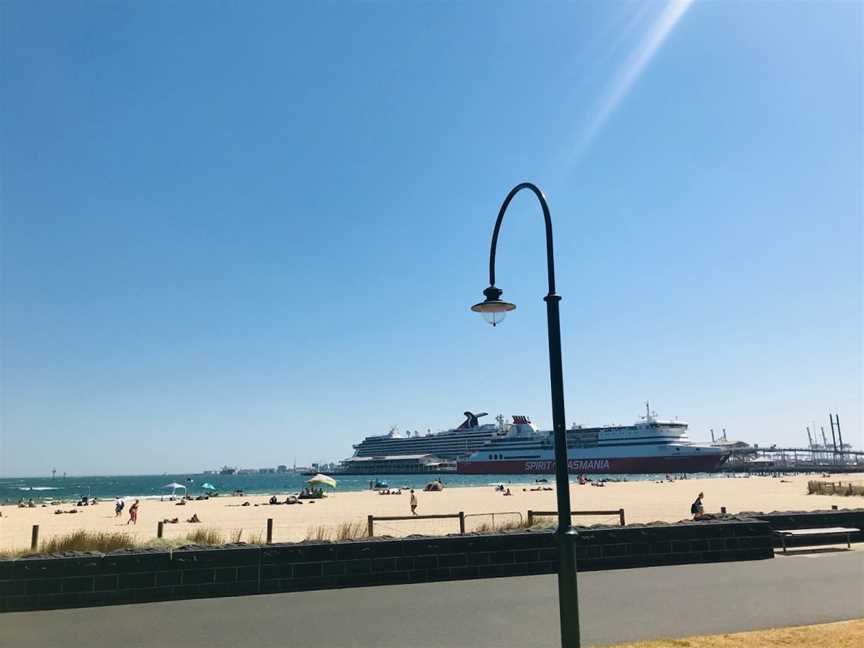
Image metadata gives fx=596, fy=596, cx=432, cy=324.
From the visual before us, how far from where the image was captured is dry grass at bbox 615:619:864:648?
5.59 m

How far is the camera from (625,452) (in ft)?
343

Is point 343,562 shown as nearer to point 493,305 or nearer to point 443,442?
point 493,305

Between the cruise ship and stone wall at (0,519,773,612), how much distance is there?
5022 inches

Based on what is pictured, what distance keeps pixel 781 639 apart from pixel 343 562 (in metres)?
5.47

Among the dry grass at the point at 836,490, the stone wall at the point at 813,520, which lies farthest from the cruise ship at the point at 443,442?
the stone wall at the point at 813,520

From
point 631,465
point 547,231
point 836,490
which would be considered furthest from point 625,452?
point 547,231

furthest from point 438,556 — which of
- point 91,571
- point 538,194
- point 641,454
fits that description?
point 641,454

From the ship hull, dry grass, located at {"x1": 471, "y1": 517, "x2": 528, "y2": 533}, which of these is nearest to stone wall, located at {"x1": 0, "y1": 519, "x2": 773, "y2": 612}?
dry grass, located at {"x1": 471, "y1": 517, "x2": 528, "y2": 533}

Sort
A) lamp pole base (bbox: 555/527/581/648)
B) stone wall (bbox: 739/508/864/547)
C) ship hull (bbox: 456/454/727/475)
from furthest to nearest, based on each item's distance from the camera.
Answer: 1. ship hull (bbox: 456/454/727/475)
2. stone wall (bbox: 739/508/864/547)
3. lamp pole base (bbox: 555/527/581/648)

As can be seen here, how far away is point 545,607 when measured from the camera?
734 centimetres

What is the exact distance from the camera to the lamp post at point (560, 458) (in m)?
5.02


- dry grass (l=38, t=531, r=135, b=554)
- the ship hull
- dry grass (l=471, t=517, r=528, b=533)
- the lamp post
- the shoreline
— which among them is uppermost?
the lamp post

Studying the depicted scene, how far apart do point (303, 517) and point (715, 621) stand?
2581cm

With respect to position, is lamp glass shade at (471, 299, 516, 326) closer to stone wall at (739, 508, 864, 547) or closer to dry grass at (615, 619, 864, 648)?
dry grass at (615, 619, 864, 648)
